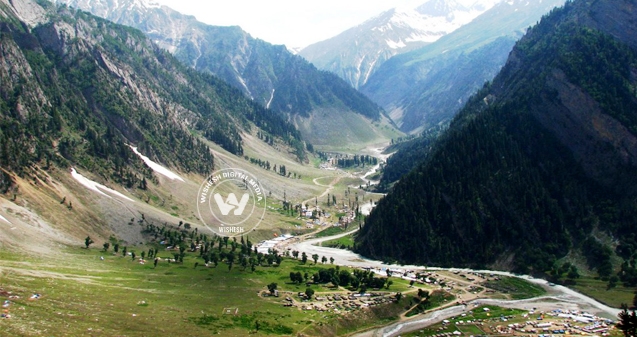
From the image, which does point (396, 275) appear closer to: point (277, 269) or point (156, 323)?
point (277, 269)

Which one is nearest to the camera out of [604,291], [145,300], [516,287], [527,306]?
[145,300]

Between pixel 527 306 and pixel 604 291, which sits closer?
pixel 527 306

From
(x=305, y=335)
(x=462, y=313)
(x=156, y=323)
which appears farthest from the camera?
(x=462, y=313)

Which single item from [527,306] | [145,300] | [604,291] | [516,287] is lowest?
[145,300]

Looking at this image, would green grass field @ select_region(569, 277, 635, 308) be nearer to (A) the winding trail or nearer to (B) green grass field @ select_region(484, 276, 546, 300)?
(A) the winding trail

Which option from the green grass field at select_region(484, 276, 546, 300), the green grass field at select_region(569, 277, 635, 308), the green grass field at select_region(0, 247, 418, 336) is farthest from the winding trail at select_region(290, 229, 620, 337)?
the green grass field at select_region(0, 247, 418, 336)

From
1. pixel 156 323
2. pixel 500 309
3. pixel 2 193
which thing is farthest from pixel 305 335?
pixel 2 193

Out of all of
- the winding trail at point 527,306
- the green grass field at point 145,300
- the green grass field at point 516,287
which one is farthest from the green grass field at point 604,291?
the green grass field at point 145,300

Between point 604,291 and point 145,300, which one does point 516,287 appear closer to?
point 604,291

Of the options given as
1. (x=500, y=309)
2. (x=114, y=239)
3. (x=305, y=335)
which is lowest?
(x=305, y=335)

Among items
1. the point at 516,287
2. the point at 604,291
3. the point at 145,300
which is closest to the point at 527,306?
the point at 516,287

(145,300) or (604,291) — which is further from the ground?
(604,291)
